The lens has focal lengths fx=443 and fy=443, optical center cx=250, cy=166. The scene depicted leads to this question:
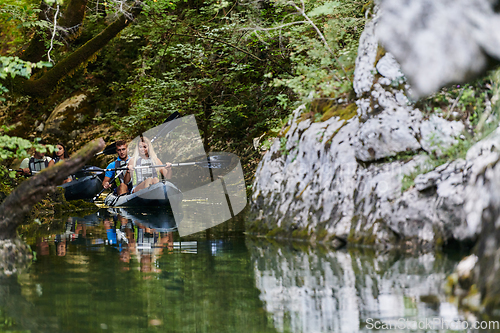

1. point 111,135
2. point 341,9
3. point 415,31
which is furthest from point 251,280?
point 111,135

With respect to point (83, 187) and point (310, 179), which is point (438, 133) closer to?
A: point (310, 179)

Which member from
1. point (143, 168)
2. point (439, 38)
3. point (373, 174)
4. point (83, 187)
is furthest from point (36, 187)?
point (83, 187)

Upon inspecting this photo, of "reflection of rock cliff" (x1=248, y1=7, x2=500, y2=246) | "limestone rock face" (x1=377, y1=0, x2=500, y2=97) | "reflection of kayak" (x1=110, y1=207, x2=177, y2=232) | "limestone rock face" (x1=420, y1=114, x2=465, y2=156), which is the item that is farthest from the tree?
"limestone rock face" (x1=420, y1=114, x2=465, y2=156)

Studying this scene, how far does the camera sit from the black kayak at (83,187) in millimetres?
11133

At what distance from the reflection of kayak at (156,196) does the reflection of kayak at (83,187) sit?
1206mm

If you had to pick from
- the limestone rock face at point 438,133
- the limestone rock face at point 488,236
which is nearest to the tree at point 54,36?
the limestone rock face at point 438,133

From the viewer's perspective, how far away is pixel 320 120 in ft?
19.0

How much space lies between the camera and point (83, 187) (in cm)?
1134

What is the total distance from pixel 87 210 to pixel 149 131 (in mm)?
2745

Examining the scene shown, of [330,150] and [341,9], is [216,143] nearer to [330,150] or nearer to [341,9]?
[341,9]

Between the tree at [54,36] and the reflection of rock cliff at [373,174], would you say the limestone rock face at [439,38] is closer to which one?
the reflection of rock cliff at [373,174]

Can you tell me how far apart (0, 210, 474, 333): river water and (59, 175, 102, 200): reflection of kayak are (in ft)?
20.9

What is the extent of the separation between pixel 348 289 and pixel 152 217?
6.27m

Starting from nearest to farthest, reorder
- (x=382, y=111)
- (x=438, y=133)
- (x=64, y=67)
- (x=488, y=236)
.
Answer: (x=488, y=236), (x=438, y=133), (x=382, y=111), (x=64, y=67)
